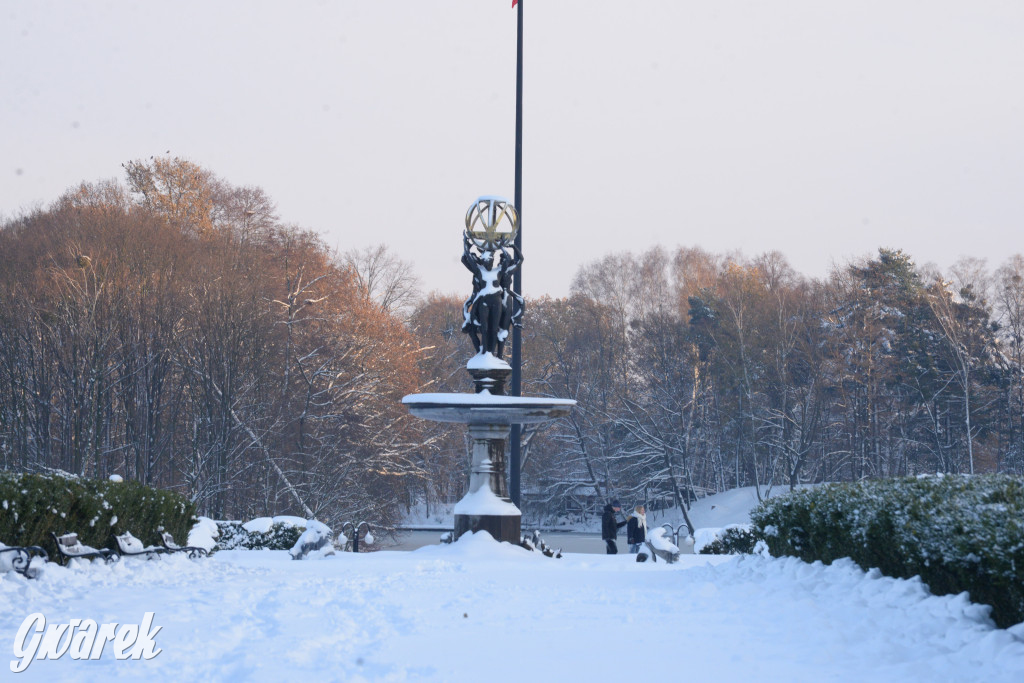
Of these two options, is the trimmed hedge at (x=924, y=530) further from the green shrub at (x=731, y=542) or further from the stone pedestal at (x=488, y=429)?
the green shrub at (x=731, y=542)

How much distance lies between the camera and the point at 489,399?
14.4m

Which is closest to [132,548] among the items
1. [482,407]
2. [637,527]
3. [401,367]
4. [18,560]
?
[18,560]

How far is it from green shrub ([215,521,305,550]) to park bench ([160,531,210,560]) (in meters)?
4.19

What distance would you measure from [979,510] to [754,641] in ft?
6.06

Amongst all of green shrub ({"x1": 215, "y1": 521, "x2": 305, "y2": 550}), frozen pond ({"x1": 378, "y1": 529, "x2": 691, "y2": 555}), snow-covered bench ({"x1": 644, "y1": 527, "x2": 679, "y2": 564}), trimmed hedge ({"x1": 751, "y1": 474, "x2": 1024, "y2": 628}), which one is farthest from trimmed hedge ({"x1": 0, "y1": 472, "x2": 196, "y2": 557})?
frozen pond ({"x1": 378, "y1": 529, "x2": 691, "y2": 555})

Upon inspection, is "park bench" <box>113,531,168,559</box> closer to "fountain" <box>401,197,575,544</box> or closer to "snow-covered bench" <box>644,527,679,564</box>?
"fountain" <box>401,197,575,544</box>

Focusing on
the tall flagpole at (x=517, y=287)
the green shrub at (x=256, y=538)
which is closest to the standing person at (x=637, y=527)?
the tall flagpole at (x=517, y=287)

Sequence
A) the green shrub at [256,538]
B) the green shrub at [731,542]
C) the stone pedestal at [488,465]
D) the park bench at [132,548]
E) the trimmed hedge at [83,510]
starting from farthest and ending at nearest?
the green shrub at [256,538], the green shrub at [731,542], the stone pedestal at [488,465], the park bench at [132,548], the trimmed hedge at [83,510]

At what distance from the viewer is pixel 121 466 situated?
3052 cm

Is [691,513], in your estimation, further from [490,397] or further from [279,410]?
[490,397]

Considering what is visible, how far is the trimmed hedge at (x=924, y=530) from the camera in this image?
612 cm

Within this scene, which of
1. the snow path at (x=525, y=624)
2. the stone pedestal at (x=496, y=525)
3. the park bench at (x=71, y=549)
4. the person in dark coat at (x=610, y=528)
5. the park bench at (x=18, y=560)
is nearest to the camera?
the snow path at (x=525, y=624)

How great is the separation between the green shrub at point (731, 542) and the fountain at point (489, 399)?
3798 mm

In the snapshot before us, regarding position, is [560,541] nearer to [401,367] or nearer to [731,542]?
[401,367]
